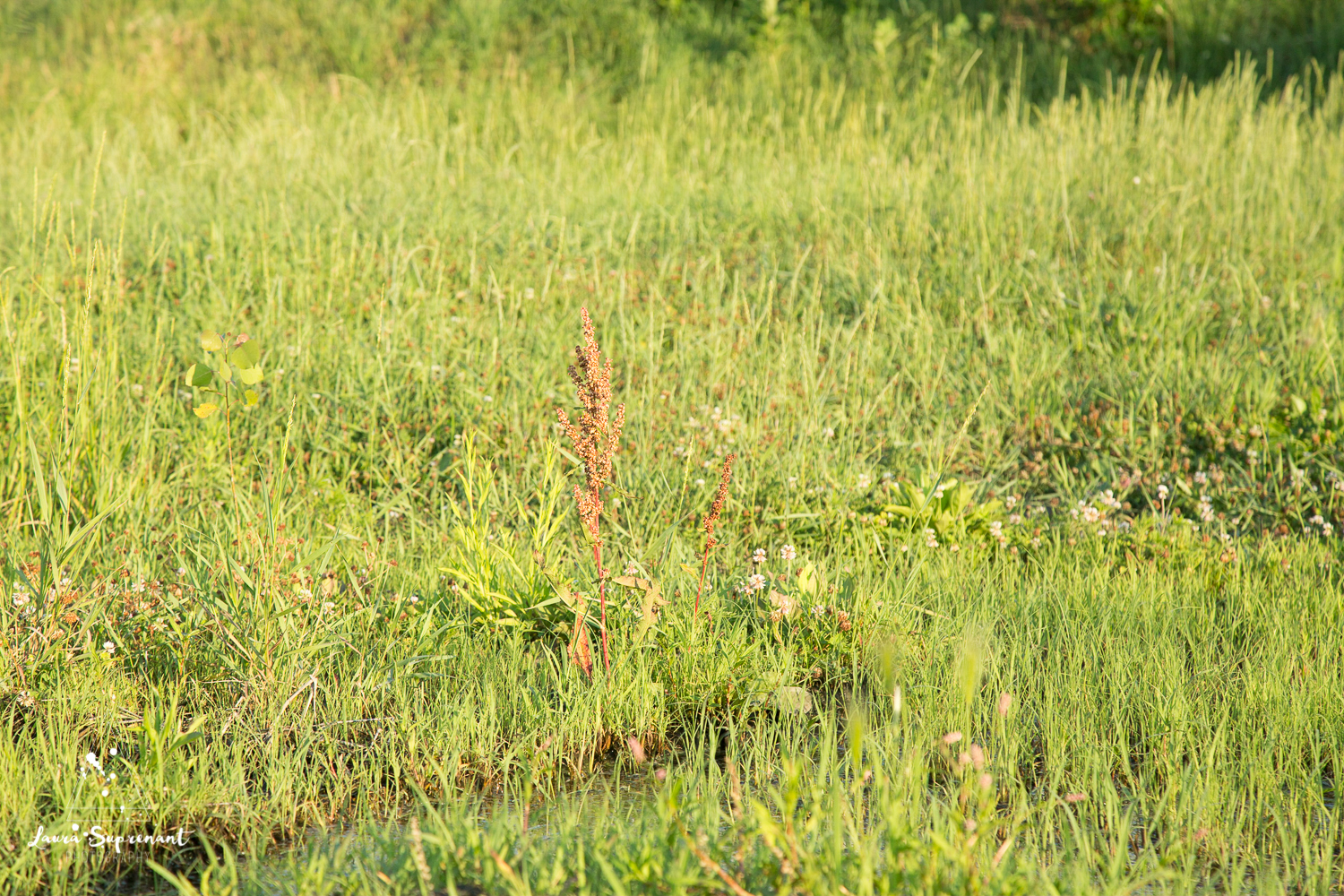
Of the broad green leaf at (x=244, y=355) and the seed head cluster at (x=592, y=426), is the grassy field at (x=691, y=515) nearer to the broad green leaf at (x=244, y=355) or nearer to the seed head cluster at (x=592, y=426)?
the broad green leaf at (x=244, y=355)

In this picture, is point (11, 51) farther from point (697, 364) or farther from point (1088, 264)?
point (1088, 264)

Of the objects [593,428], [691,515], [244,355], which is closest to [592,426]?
[593,428]

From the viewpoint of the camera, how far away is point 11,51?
9453 mm

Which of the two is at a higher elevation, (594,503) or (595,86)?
(595,86)

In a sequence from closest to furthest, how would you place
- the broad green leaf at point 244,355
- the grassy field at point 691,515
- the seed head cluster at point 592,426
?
the grassy field at point 691,515 → the seed head cluster at point 592,426 → the broad green leaf at point 244,355

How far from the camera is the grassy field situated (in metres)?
2.13

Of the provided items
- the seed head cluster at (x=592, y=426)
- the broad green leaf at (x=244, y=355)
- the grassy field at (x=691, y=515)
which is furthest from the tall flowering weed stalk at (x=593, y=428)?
the broad green leaf at (x=244, y=355)

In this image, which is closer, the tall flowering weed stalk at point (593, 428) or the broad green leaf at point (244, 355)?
the tall flowering weed stalk at point (593, 428)

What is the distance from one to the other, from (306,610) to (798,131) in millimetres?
5454

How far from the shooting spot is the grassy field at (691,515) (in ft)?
7.00

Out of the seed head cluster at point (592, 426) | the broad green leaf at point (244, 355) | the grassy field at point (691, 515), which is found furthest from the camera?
the broad green leaf at point (244, 355)

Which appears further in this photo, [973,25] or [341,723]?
[973,25]

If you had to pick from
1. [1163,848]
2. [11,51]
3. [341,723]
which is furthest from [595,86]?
[1163,848]

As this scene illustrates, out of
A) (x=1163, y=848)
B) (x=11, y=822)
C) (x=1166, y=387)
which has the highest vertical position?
(x=1166, y=387)
